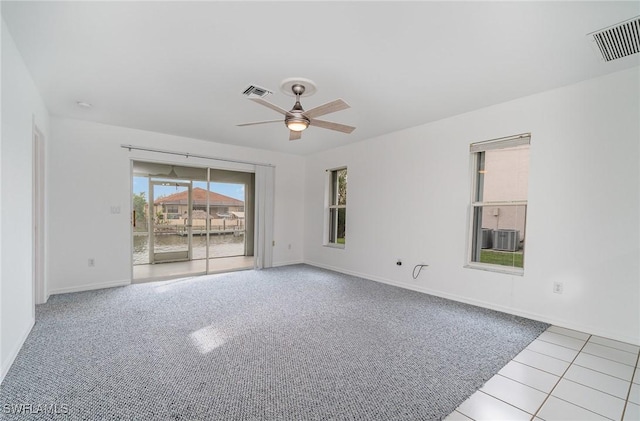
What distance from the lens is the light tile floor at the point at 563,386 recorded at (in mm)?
1708

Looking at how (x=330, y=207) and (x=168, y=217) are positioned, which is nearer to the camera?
(x=330, y=207)

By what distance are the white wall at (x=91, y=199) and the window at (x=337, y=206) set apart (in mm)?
3049

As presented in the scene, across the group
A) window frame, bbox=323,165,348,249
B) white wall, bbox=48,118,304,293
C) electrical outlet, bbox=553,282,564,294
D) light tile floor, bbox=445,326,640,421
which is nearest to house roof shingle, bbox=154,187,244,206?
white wall, bbox=48,118,304,293

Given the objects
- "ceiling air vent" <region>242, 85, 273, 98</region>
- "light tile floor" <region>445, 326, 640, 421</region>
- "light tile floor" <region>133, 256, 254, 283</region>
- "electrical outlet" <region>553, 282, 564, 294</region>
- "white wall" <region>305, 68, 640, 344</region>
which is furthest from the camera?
"light tile floor" <region>133, 256, 254, 283</region>

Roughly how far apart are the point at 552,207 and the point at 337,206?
3602 mm

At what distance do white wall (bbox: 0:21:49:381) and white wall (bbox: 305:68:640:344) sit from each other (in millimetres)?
4381

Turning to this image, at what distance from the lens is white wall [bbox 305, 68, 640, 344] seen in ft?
8.78

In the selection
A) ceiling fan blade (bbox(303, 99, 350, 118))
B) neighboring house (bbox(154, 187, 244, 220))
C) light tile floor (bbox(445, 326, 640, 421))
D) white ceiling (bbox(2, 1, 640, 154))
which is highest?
white ceiling (bbox(2, 1, 640, 154))

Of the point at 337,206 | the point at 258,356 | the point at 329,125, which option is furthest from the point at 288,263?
the point at 258,356

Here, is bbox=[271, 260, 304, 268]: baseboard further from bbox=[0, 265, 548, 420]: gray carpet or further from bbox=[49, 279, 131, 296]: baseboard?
bbox=[49, 279, 131, 296]: baseboard

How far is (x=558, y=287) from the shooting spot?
9.92ft

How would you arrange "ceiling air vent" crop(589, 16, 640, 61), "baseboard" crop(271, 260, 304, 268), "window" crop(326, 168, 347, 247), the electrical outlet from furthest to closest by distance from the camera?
"baseboard" crop(271, 260, 304, 268)
"window" crop(326, 168, 347, 247)
the electrical outlet
"ceiling air vent" crop(589, 16, 640, 61)

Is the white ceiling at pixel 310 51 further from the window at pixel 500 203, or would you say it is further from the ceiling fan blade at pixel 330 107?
the window at pixel 500 203

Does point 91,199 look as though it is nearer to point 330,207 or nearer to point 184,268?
point 184,268
